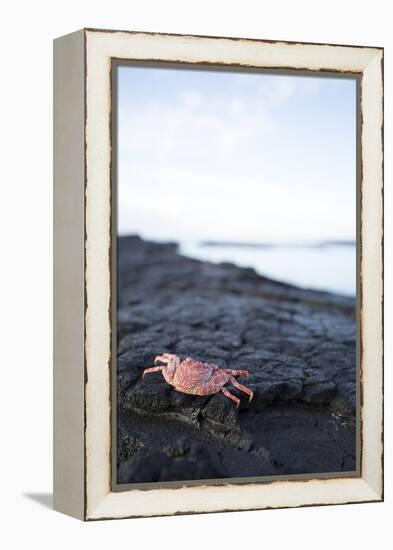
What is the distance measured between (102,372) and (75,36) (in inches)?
47.2

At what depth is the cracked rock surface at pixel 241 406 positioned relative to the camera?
340 centimetres

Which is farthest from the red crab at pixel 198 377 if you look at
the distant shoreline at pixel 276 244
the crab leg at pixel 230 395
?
the distant shoreline at pixel 276 244

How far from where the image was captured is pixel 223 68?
11.3ft

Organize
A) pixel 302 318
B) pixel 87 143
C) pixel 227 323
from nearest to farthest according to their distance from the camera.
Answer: pixel 87 143 → pixel 227 323 → pixel 302 318

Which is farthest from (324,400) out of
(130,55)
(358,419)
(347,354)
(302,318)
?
(302,318)

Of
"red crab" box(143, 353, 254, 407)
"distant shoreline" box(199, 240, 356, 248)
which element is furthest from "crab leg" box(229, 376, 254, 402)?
"distant shoreline" box(199, 240, 356, 248)

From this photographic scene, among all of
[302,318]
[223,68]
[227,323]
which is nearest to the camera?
[223,68]

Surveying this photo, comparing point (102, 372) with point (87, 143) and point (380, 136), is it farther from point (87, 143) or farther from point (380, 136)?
point (380, 136)

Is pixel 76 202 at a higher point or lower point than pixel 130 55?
lower

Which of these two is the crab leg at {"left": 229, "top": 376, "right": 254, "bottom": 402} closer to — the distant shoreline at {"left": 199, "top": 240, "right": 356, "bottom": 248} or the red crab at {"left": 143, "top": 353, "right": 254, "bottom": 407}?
the red crab at {"left": 143, "top": 353, "right": 254, "bottom": 407}

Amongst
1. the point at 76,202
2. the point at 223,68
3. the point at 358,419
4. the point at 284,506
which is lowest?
the point at 284,506

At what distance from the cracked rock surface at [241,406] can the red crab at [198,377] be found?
32mm

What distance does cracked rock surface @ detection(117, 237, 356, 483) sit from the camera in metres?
3.40

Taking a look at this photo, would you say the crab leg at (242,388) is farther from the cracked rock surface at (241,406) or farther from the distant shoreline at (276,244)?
the distant shoreline at (276,244)
